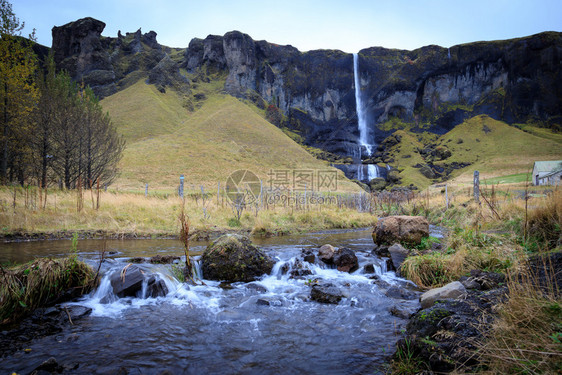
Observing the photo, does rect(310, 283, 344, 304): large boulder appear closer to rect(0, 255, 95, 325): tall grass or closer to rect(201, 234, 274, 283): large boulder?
rect(201, 234, 274, 283): large boulder

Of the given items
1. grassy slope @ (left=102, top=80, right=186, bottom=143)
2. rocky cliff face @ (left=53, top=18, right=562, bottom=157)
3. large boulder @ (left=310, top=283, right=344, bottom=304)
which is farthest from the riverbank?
rocky cliff face @ (left=53, top=18, right=562, bottom=157)

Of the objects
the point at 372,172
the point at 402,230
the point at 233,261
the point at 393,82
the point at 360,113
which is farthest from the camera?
the point at 360,113

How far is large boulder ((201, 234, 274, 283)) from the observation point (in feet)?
25.8

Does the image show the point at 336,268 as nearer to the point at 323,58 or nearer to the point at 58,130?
the point at 58,130

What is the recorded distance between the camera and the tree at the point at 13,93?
57.4 ft

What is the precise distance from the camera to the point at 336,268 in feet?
30.1

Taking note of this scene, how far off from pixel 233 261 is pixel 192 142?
57.3 metres

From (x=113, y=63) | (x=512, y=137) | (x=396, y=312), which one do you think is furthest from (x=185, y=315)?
(x=113, y=63)

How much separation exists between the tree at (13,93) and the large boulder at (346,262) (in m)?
21.3

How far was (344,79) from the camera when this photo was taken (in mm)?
115188

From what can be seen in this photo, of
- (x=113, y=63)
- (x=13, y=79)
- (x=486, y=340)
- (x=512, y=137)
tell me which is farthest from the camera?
(x=113, y=63)

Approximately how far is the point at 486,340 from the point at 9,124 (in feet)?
84.0

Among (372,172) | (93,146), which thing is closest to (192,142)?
(93,146)

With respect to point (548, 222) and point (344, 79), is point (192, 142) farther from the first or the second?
point (344, 79)
